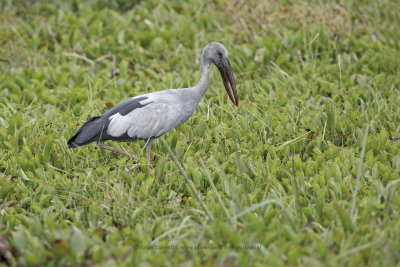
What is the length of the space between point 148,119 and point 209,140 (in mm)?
710

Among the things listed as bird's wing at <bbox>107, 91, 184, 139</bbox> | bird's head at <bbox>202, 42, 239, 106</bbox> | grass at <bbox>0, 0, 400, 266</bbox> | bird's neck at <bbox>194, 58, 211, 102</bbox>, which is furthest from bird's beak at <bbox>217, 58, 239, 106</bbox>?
bird's wing at <bbox>107, 91, 184, 139</bbox>

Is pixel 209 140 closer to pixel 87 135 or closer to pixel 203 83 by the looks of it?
pixel 203 83

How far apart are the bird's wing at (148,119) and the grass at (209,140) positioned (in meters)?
0.24

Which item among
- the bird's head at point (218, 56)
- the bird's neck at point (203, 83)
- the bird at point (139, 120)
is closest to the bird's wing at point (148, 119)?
the bird at point (139, 120)

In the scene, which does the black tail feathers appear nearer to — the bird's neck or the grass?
the grass

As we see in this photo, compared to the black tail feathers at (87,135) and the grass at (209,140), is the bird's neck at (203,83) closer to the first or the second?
the grass at (209,140)

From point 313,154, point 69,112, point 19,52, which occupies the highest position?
point 19,52

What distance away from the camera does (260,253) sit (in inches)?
139

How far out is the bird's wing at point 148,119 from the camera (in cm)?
514

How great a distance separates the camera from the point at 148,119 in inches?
205

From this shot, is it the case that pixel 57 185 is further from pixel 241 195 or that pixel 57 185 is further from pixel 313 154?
pixel 313 154

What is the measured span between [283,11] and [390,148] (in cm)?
428

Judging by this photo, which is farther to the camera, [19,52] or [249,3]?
[249,3]

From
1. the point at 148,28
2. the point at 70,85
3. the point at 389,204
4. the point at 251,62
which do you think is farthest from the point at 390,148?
the point at 148,28
